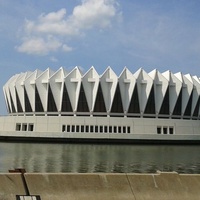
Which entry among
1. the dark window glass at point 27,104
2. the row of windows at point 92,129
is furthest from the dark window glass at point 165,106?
the dark window glass at point 27,104

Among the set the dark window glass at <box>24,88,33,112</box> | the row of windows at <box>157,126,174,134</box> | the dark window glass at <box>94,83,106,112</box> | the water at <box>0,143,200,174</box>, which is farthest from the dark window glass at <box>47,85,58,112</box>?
the water at <box>0,143,200,174</box>

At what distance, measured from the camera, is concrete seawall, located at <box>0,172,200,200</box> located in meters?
11.2

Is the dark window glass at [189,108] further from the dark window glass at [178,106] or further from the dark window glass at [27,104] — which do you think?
the dark window glass at [27,104]

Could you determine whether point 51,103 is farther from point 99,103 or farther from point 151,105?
point 151,105

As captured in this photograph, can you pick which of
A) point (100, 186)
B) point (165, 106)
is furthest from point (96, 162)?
point (165, 106)

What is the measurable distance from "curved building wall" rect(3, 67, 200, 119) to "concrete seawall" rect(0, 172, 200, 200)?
206ft

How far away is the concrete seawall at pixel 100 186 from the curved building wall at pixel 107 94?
62.9 metres

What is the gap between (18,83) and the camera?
3206 inches

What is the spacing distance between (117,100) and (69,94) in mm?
11415

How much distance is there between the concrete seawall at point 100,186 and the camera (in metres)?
11.2

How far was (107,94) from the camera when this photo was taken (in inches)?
2958

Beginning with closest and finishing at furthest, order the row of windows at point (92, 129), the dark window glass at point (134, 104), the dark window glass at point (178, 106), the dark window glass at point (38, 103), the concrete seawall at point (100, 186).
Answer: the concrete seawall at point (100, 186), the row of windows at point (92, 129), the dark window glass at point (134, 104), the dark window glass at point (38, 103), the dark window glass at point (178, 106)

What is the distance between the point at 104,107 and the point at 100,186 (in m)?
63.7

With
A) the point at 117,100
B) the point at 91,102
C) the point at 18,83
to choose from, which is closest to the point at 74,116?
the point at 91,102
